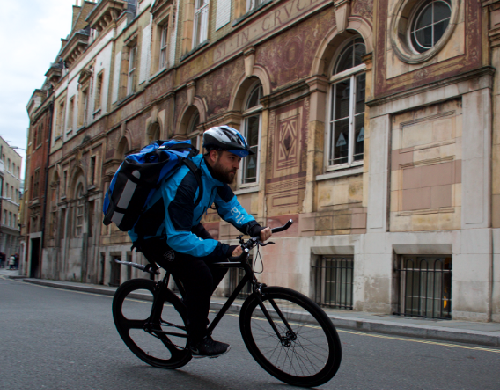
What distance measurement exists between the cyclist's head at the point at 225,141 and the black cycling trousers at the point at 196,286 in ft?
2.48

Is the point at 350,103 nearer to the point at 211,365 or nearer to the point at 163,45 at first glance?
the point at 211,365

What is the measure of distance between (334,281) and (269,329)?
28.4 feet

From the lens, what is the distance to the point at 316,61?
1338 centimetres

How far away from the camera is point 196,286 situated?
3.96 m

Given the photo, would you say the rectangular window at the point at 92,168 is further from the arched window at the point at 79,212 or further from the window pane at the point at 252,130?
the window pane at the point at 252,130

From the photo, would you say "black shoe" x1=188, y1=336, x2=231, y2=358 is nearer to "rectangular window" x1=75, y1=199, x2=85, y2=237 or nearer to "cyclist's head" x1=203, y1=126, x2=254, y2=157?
"cyclist's head" x1=203, y1=126, x2=254, y2=157

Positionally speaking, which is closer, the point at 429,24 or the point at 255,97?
the point at 429,24

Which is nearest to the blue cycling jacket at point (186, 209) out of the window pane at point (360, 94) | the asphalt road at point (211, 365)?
the asphalt road at point (211, 365)

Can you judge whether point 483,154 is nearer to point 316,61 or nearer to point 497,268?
point 497,268

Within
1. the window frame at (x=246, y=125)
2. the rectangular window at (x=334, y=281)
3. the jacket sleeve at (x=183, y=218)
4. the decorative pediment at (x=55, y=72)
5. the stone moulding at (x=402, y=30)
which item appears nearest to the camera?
the jacket sleeve at (x=183, y=218)

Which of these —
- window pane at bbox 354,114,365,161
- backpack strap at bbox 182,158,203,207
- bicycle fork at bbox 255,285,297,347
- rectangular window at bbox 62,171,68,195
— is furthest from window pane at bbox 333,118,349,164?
rectangular window at bbox 62,171,68,195

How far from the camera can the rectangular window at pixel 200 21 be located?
63.3 feet

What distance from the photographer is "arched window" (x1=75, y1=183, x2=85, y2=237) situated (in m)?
29.3

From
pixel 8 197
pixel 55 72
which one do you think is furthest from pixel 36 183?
pixel 8 197
